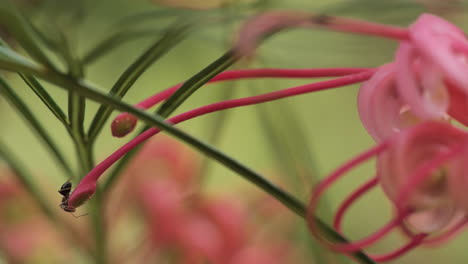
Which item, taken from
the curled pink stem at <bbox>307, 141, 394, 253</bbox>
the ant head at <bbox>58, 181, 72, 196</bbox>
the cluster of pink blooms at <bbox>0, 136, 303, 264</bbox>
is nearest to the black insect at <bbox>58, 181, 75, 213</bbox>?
the ant head at <bbox>58, 181, 72, 196</bbox>

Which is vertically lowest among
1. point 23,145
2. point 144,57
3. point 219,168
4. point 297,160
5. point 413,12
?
point 219,168

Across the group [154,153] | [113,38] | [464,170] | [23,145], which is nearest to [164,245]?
[154,153]

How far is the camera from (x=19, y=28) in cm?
24

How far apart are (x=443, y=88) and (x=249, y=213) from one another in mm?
431

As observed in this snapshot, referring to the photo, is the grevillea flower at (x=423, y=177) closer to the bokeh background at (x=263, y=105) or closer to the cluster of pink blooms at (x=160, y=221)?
the bokeh background at (x=263, y=105)

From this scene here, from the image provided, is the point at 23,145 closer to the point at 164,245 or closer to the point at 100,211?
the point at 164,245

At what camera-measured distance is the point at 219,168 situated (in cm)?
127

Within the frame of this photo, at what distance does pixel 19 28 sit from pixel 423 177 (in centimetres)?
16

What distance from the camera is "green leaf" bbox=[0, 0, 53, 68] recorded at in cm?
23

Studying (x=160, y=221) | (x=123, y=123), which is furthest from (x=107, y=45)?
(x=160, y=221)

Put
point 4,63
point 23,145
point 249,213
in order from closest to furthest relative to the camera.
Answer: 1. point 4,63
2. point 249,213
3. point 23,145

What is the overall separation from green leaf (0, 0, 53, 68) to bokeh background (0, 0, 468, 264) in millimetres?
146

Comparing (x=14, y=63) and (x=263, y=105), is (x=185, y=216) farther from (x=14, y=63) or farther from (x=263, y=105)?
(x=14, y=63)

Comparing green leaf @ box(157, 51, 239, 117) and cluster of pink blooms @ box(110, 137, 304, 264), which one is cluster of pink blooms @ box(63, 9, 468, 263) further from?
cluster of pink blooms @ box(110, 137, 304, 264)
